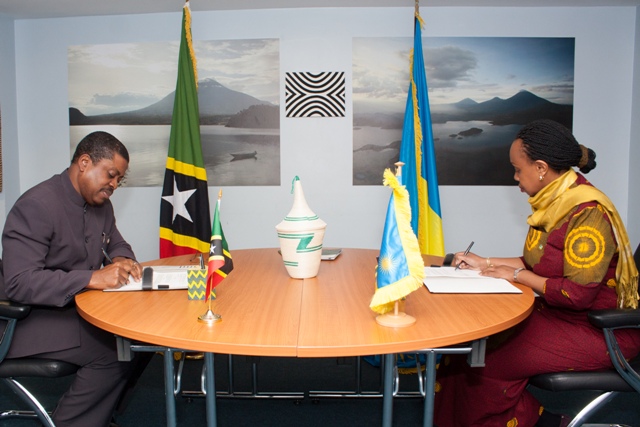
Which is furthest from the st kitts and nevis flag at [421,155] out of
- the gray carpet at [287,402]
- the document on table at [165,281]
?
the document on table at [165,281]

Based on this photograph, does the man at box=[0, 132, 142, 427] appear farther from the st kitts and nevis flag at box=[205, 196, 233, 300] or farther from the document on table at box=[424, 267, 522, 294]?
the document on table at box=[424, 267, 522, 294]

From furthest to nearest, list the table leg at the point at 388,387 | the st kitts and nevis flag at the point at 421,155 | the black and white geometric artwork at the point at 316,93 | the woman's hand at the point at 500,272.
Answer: the black and white geometric artwork at the point at 316,93 → the st kitts and nevis flag at the point at 421,155 → the woman's hand at the point at 500,272 → the table leg at the point at 388,387

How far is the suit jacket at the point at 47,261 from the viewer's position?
6.09 ft

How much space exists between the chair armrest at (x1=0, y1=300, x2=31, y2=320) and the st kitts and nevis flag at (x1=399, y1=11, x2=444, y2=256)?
97.6 inches

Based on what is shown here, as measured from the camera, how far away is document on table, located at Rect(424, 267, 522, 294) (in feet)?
6.29

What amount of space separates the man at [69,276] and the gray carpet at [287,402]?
614 millimetres

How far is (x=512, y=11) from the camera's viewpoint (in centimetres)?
389

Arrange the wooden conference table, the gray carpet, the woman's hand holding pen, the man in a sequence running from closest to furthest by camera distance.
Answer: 1. the wooden conference table
2. the man
3. the woman's hand holding pen
4. the gray carpet

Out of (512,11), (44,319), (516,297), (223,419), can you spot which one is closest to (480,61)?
(512,11)

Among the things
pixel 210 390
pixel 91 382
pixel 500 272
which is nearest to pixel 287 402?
pixel 91 382

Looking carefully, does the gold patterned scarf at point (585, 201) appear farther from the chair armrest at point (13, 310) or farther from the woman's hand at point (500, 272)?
the chair armrest at point (13, 310)

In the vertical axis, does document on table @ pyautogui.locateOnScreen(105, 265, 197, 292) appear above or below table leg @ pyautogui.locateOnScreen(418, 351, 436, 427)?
Result: above

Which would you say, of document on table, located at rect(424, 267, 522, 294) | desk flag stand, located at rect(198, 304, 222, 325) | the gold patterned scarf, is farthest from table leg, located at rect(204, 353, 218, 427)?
the gold patterned scarf

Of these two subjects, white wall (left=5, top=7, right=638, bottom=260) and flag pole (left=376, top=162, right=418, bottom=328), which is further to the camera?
white wall (left=5, top=7, right=638, bottom=260)
